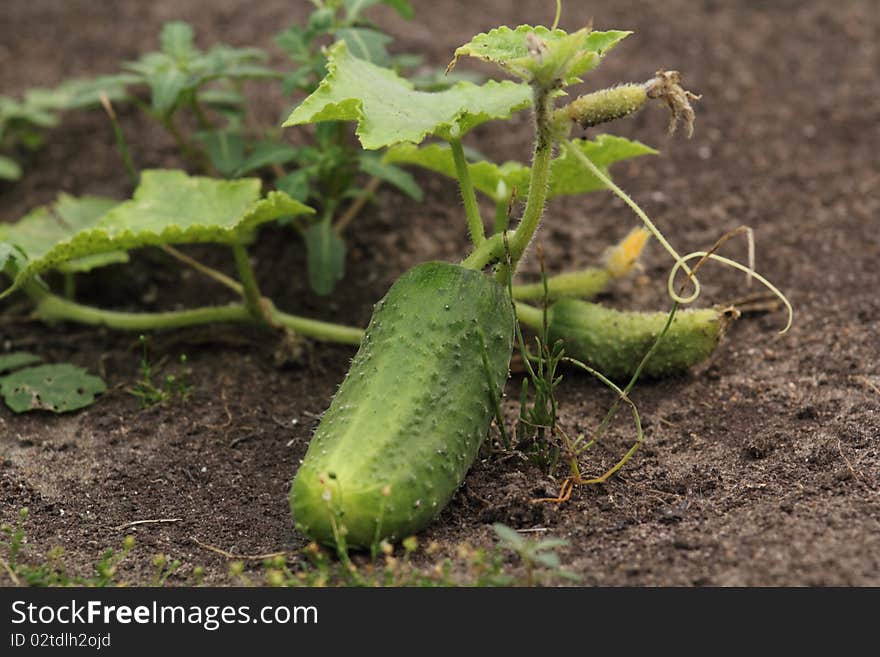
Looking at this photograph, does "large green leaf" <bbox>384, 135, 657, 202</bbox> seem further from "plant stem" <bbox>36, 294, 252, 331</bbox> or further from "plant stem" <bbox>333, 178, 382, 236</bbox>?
"plant stem" <bbox>36, 294, 252, 331</bbox>

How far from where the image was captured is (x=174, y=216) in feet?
12.9

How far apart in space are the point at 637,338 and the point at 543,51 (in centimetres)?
126

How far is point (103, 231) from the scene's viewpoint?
12.0ft

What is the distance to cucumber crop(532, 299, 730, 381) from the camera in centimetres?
374

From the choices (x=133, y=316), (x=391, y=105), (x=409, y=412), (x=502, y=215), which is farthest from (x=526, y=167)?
(x=133, y=316)

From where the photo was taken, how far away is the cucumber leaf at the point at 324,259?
13.7ft

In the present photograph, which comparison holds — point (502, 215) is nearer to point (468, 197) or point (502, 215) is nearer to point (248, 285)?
A: point (468, 197)

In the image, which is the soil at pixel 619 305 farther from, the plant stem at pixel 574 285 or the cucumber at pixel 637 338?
the plant stem at pixel 574 285

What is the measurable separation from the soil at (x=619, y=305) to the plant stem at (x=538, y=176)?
0.64 m

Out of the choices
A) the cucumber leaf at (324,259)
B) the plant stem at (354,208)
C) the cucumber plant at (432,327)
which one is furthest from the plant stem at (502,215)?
the plant stem at (354,208)

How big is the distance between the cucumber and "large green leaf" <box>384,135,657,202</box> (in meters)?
0.46

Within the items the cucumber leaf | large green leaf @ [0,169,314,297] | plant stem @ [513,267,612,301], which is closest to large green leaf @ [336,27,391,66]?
large green leaf @ [0,169,314,297]

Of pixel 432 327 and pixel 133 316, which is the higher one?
pixel 432 327
